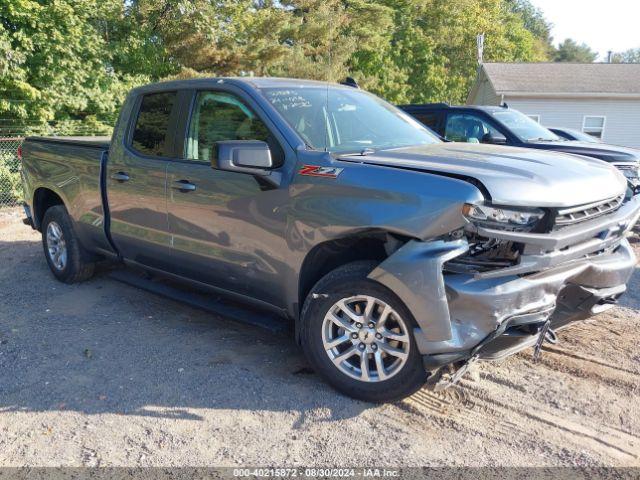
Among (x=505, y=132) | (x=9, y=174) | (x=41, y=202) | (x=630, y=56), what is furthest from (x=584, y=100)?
(x=630, y=56)

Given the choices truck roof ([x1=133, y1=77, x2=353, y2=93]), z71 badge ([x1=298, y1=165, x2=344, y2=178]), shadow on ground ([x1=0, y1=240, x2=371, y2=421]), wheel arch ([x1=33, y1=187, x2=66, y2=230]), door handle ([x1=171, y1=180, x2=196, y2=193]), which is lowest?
shadow on ground ([x1=0, y1=240, x2=371, y2=421])

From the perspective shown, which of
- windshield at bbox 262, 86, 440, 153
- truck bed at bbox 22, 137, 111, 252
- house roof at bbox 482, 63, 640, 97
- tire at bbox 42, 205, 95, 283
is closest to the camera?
windshield at bbox 262, 86, 440, 153

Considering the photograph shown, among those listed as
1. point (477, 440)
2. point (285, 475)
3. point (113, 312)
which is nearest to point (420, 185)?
point (477, 440)

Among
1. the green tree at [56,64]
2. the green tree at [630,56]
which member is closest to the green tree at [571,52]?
the green tree at [630,56]

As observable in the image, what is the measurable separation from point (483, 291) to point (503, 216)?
412mm

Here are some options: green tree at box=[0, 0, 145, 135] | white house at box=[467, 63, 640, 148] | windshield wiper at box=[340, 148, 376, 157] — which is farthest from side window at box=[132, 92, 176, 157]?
white house at box=[467, 63, 640, 148]

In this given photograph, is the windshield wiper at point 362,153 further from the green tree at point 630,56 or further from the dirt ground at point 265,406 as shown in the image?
the green tree at point 630,56

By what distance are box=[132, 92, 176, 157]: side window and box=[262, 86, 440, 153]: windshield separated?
1.03 metres

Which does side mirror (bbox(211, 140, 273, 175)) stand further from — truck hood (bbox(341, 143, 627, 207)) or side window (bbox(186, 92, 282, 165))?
truck hood (bbox(341, 143, 627, 207))

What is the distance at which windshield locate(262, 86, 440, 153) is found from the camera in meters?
3.91

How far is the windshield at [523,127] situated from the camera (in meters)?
8.19

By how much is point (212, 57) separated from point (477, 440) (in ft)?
53.8

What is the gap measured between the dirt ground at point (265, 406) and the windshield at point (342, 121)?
1643 mm

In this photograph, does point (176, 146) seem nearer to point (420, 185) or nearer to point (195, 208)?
point (195, 208)
